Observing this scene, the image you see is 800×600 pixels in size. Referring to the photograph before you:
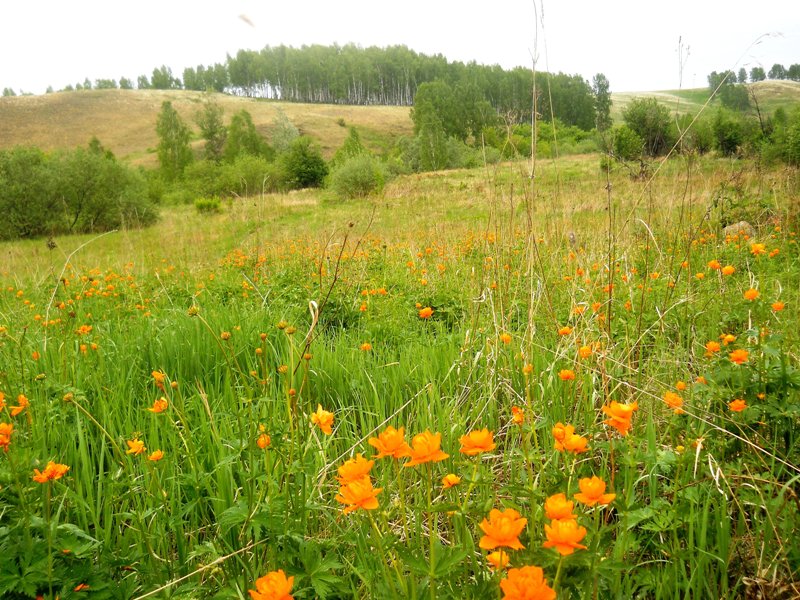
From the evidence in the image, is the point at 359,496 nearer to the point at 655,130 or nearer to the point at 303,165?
the point at 655,130

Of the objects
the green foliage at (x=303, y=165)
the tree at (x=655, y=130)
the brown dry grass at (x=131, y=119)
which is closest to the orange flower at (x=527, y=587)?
the tree at (x=655, y=130)

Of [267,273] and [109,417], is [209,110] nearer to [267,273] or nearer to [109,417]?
[267,273]

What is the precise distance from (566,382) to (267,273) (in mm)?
3352

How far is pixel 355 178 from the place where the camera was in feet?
74.8

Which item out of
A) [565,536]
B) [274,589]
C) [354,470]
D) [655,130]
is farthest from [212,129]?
[565,536]

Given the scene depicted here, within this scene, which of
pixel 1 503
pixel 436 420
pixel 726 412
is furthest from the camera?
pixel 436 420

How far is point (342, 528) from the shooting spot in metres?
1.38

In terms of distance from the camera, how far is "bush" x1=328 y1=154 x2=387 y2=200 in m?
22.5

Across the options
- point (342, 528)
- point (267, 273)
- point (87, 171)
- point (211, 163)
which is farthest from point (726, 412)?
point (211, 163)

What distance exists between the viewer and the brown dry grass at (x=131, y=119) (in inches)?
2285

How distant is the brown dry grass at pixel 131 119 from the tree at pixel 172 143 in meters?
14.2

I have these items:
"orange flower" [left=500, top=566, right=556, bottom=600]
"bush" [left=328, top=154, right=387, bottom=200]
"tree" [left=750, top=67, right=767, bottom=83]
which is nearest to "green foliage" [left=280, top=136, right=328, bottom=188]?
"bush" [left=328, top=154, right=387, bottom=200]

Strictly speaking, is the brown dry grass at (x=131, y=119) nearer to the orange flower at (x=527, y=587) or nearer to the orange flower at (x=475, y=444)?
the orange flower at (x=475, y=444)

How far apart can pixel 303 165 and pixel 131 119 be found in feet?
156
